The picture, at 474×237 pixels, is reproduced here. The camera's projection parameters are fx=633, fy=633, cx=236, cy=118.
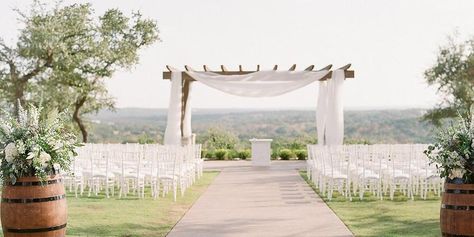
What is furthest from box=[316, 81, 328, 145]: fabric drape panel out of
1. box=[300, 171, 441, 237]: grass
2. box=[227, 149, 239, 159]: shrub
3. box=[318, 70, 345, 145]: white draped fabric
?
box=[300, 171, 441, 237]: grass

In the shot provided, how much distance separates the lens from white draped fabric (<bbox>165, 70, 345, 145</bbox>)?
653 inches

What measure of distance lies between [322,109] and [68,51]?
898cm

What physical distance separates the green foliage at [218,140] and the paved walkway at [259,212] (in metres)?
10.0

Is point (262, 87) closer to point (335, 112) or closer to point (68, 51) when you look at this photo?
point (335, 112)

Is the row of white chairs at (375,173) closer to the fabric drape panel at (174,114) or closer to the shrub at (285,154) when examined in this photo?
the fabric drape panel at (174,114)

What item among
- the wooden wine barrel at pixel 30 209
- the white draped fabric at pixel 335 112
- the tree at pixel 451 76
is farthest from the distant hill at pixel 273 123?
the wooden wine barrel at pixel 30 209

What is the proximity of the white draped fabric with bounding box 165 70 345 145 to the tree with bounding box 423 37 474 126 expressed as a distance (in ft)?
25.2

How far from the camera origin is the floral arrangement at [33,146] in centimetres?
562

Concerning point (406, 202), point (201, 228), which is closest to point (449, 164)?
point (201, 228)

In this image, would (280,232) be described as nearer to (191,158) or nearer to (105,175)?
(105,175)

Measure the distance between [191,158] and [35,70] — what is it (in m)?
9.66

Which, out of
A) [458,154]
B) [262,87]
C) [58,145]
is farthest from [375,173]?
[58,145]

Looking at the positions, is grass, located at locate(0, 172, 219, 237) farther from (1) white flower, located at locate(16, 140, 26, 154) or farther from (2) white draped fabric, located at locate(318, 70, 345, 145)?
(2) white draped fabric, located at locate(318, 70, 345, 145)

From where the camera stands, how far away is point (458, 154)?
226 inches
